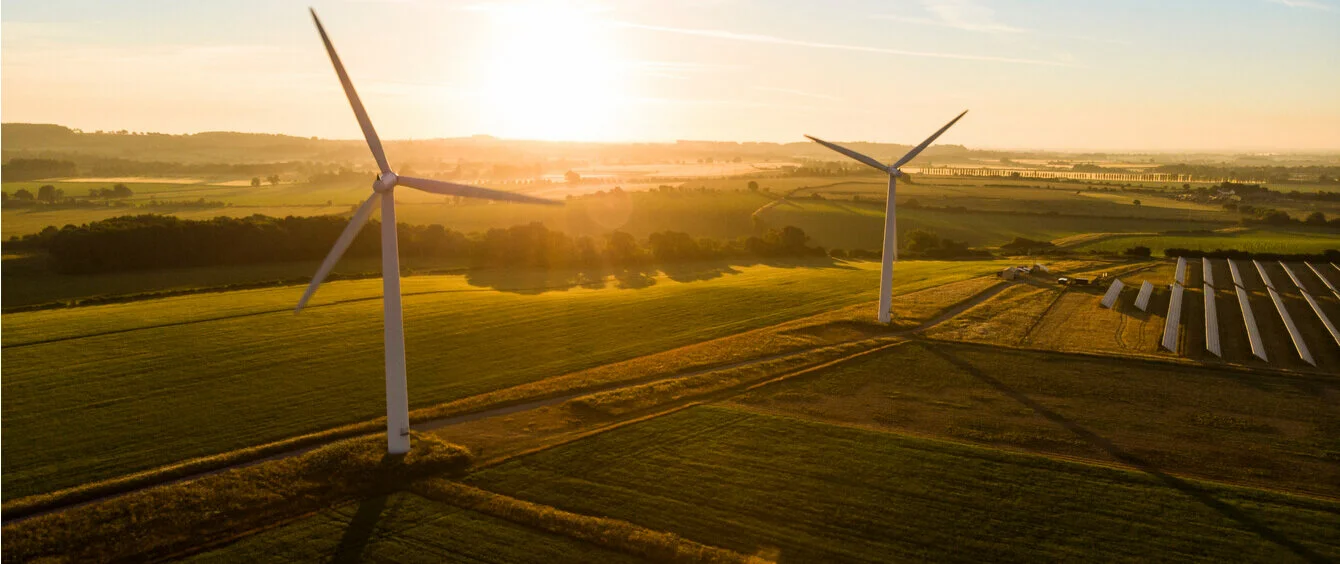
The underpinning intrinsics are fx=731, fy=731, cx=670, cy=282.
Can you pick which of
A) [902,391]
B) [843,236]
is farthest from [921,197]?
[902,391]

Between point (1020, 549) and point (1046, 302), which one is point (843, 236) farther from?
point (1020, 549)

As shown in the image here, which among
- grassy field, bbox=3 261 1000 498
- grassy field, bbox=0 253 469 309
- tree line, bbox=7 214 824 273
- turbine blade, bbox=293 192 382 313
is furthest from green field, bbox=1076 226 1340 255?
turbine blade, bbox=293 192 382 313

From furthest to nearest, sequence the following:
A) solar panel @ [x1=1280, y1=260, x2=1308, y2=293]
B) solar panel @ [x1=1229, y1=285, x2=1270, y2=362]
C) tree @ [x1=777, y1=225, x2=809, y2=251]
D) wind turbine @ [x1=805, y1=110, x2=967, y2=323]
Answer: tree @ [x1=777, y1=225, x2=809, y2=251] < solar panel @ [x1=1280, y1=260, x2=1308, y2=293] < wind turbine @ [x1=805, y1=110, x2=967, y2=323] < solar panel @ [x1=1229, y1=285, x2=1270, y2=362]

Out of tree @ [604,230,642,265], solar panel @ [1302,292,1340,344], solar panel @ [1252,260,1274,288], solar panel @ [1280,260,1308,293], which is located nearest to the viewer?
solar panel @ [1302,292,1340,344]

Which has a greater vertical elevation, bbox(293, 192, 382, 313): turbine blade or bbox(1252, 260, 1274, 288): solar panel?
bbox(293, 192, 382, 313): turbine blade

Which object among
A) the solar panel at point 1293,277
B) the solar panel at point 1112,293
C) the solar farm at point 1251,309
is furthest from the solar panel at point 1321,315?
the solar panel at point 1112,293

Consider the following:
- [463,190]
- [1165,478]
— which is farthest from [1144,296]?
[463,190]

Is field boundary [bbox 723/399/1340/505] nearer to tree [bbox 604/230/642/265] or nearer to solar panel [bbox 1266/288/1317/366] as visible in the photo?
solar panel [bbox 1266/288/1317/366]
